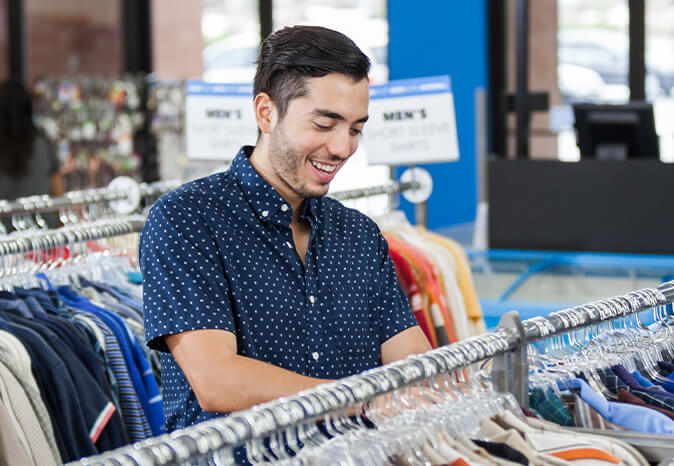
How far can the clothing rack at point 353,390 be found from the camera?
110 cm

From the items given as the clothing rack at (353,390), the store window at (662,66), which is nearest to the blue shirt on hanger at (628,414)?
the clothing rack at (353,390)

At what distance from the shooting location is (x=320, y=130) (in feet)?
5.45

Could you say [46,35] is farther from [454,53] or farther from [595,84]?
[595,84]

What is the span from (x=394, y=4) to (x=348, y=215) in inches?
266

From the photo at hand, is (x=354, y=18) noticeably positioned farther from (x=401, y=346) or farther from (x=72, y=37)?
(x=401, y=346)

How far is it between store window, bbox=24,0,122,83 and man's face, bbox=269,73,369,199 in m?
7.16

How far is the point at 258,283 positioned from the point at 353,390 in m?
0.47

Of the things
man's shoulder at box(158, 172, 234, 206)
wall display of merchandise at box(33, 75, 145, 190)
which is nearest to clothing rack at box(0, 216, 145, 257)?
man's shoulder at box(158, 172, 234, 206)

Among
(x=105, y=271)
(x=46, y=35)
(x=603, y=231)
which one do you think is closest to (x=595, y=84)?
(x=603, y=231)

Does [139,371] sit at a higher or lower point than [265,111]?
lower

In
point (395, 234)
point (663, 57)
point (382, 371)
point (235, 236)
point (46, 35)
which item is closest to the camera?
point (382, 371)

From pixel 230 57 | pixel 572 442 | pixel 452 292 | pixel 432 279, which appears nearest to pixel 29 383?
pixel 572 442

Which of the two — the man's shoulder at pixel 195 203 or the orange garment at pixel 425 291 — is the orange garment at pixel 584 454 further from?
the orange garment at pixel 425 291

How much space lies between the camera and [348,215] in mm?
1964
